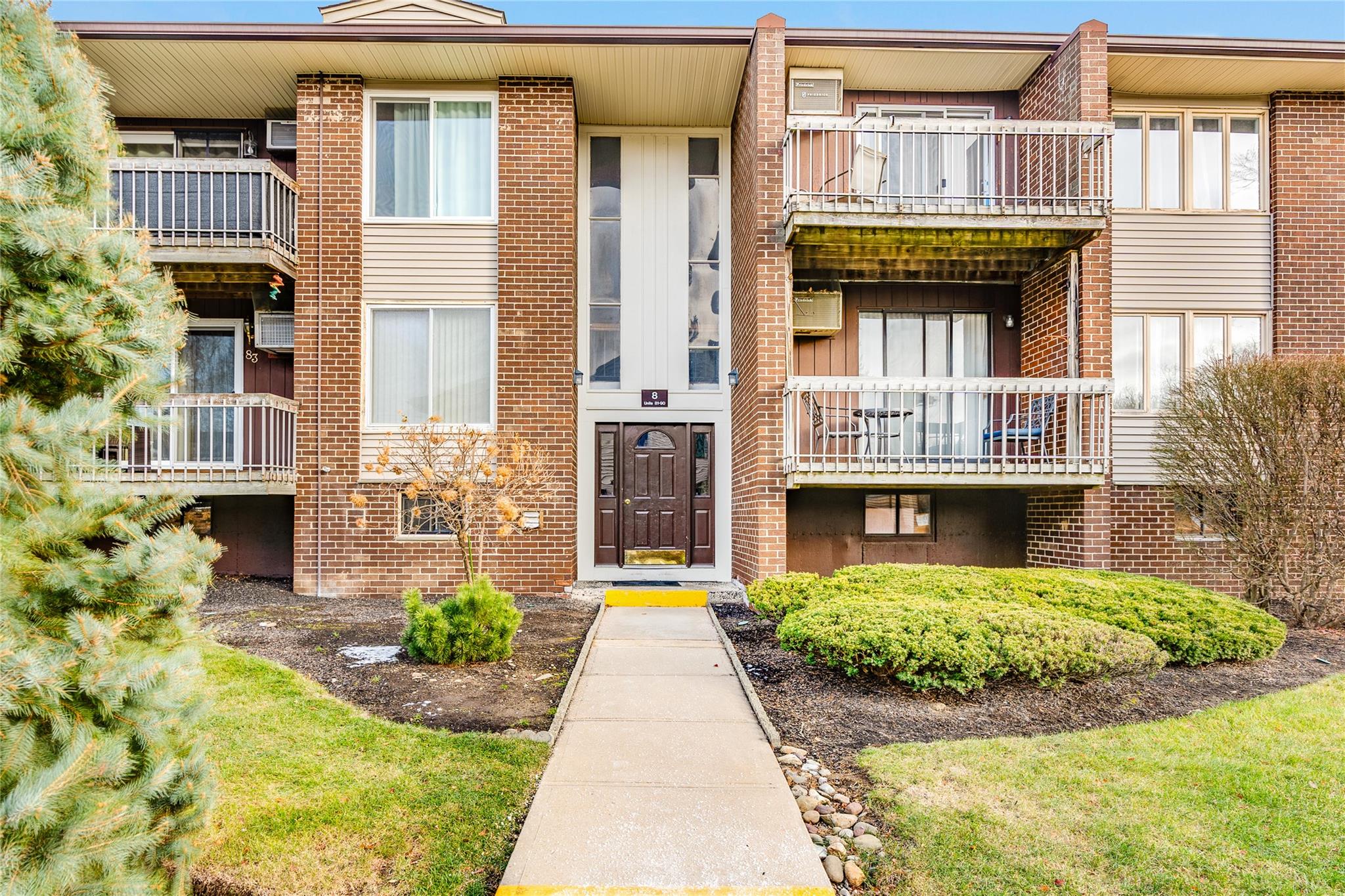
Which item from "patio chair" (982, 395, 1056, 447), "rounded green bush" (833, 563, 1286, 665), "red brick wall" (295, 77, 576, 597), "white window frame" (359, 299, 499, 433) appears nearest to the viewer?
"rounded green bush" (833, 563, 1286, 665)

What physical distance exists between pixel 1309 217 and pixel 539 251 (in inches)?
413

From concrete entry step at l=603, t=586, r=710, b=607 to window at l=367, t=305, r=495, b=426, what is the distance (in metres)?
2.89

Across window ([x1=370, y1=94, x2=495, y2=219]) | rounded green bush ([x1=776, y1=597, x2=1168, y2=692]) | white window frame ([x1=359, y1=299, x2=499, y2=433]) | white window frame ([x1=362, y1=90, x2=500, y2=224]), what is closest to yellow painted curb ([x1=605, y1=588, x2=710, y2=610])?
white window frame ([x1=359, y1=299, x2=499, y2=433])

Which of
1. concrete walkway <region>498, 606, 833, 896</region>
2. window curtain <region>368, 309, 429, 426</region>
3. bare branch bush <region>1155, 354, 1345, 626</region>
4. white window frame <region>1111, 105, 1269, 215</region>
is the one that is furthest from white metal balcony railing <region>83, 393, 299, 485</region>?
white window frame <region>1111, 105, 1269, 215</region>

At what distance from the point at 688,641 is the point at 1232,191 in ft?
32.3

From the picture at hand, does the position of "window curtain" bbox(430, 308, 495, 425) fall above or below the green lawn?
above

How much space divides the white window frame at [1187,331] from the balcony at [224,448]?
36.5 feet

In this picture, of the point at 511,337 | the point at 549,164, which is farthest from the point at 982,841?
the point at 549,164

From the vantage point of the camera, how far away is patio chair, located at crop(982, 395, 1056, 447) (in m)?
8.41

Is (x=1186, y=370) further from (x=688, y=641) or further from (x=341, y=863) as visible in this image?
(x=341, y=863)

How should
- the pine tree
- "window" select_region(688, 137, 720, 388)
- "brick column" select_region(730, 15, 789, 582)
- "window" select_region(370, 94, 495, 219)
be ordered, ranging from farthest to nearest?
"window" select_region(688, 137, 720, 388) < "window" select_region(370, 94, 495, 219) < "brick column" select_region(730, 15, 789, 582) < the pine tree

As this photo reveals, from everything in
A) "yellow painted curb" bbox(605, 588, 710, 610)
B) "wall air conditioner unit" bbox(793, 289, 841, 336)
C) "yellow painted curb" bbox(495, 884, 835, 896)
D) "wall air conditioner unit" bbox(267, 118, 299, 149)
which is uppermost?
"wall air conditioner unit" bbox(267, 118, 299, 149)

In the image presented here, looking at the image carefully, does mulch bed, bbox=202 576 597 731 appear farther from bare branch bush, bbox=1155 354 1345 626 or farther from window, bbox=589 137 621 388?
bare branch bush, bbox=1155 354 1345 626

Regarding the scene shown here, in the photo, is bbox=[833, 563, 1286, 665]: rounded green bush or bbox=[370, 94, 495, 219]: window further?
bbox=[370, 94, 495, 219]: window
